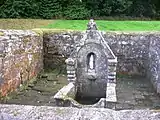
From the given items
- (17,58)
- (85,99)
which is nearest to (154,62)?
(85,99)

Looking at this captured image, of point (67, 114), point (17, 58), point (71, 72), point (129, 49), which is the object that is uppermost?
point (67, 114)

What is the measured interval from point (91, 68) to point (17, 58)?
252 centimetres

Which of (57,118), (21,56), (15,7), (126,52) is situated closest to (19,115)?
(57,118)

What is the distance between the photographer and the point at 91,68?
29.7 feet

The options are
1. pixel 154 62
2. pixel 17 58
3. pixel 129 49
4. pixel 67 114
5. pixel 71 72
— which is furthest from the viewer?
pixel 129 49

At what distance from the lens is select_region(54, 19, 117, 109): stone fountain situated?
872 cm

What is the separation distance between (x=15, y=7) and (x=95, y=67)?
16566 millimetres

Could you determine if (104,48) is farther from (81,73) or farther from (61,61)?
(61,61)

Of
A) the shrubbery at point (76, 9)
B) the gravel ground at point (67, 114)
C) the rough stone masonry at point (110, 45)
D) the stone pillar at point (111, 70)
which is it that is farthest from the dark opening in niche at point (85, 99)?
Result: the shrubbery at point (76, 9)

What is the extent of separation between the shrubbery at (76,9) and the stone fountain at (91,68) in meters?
15.8

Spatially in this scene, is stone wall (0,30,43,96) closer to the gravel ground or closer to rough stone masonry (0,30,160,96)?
rough stone masonry (0,30,160,96)

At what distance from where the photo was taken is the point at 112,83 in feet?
28.0

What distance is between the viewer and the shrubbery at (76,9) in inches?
946

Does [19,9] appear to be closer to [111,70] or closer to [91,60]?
[91,60]
